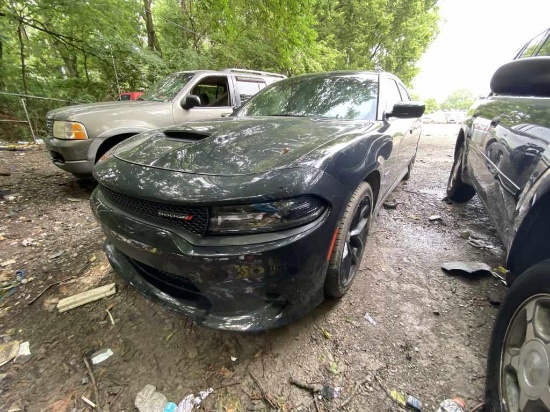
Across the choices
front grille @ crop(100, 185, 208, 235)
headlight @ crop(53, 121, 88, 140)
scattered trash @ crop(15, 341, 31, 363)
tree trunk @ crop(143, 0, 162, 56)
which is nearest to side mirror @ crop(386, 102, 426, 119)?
front grille @ crop(100, 185, 208, 235)

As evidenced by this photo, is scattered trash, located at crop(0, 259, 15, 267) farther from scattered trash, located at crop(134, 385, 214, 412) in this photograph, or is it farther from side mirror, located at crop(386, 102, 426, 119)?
side mirror, located at crop(386, 102, 426, 119)

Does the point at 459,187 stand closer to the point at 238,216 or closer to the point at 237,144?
the point at 237,144

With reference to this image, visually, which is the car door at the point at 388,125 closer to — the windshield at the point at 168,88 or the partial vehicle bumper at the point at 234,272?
the partial vehicle bumper at the point at 234,272

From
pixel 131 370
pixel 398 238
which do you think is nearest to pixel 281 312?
pixel 131 370

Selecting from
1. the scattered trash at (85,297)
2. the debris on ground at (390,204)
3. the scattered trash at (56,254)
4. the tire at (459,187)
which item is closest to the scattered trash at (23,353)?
the scattered trash at (85,297)

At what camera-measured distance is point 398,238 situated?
→ 113 inches

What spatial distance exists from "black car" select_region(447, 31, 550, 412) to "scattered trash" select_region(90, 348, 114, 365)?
1.95 metres

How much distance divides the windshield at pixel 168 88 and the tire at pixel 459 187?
4.13 meters

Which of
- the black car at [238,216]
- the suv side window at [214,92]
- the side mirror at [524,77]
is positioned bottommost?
the black car at [238,216]

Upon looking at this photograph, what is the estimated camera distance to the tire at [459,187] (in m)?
3.46

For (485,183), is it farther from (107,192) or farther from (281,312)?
(107,192)

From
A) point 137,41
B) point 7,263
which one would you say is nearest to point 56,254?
point 7,263

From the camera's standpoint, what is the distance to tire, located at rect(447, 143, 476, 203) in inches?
136

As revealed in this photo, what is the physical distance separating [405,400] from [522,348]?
0.58 m
